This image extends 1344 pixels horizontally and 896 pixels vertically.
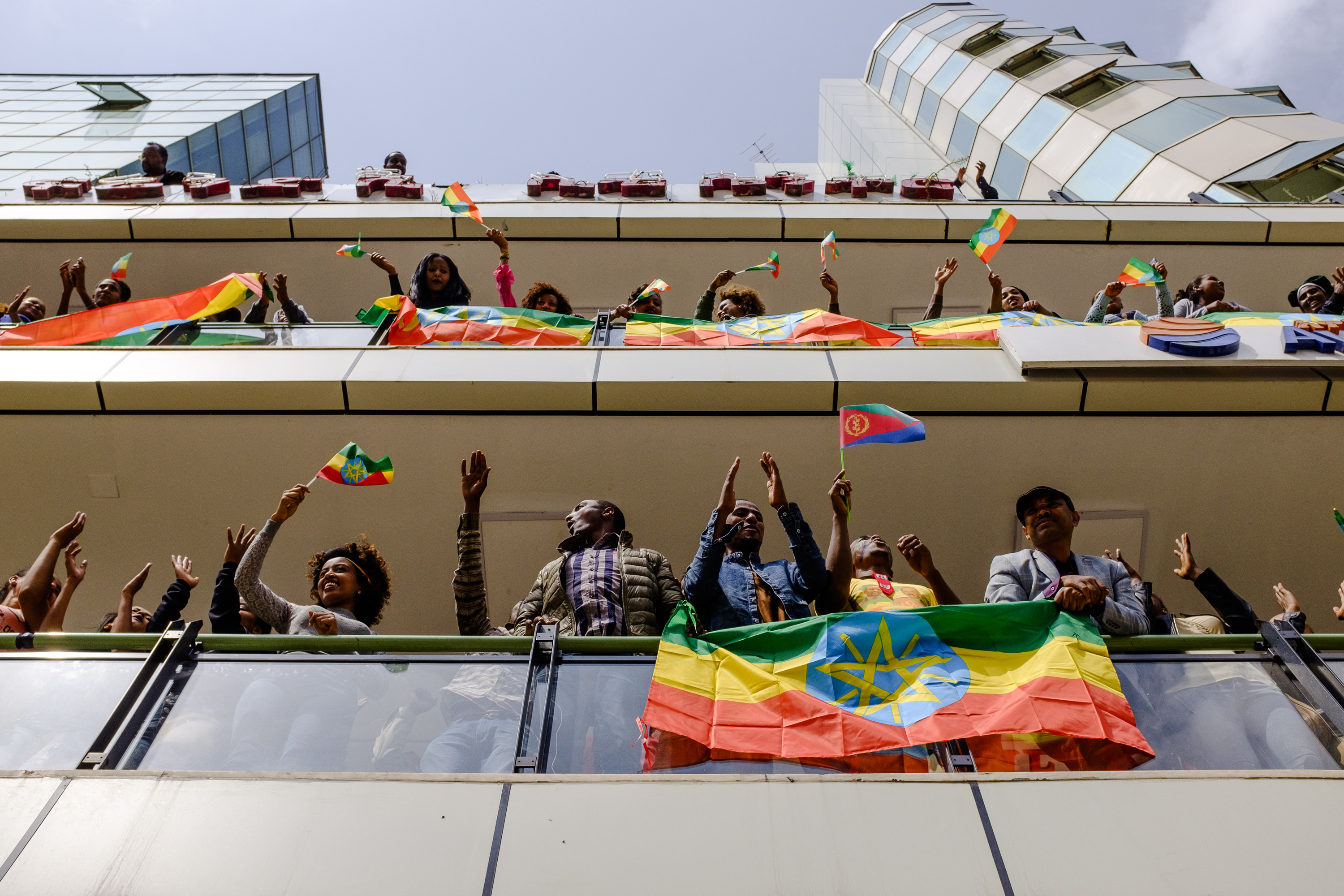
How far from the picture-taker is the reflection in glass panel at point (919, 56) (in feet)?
105

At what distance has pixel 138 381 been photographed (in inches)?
288

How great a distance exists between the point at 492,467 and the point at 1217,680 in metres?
5.11

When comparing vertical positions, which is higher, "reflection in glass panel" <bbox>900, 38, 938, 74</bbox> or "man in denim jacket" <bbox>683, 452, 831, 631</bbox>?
"reflection in glass panel" <bbox>900, 38, 938, 74</bbox>

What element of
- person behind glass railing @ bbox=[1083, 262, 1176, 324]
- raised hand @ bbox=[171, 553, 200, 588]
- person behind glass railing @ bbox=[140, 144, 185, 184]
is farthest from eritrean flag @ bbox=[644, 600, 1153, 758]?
person behind glass railing @ bbox=[140, 144, 185, 184]

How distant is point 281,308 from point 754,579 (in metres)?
7.46

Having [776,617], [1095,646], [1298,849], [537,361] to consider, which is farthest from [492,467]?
[1298,849]

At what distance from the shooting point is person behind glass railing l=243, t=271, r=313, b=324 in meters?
9.59

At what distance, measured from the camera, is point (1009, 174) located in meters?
23.3

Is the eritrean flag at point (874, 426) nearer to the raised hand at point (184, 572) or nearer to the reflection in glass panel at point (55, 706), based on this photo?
the raised hand at point (184, 572)

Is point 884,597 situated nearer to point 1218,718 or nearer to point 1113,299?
point 1218,718

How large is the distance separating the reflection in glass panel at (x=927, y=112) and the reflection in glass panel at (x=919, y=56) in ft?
7.94

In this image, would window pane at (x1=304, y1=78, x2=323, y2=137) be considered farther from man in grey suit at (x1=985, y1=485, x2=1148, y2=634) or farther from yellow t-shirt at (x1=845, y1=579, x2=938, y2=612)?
man in grey suit at (x1=985, y1=485, x2=1148, y2=634)

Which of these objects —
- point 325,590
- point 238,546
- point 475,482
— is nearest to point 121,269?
point 238,546

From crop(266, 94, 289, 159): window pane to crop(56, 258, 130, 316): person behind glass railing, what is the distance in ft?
66.1
